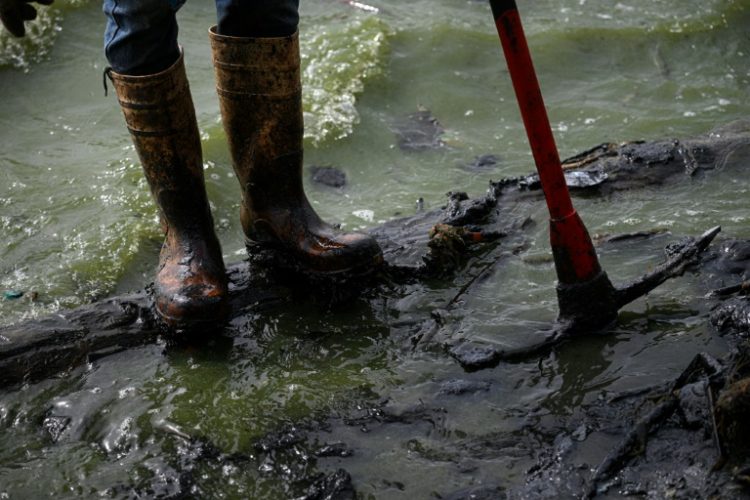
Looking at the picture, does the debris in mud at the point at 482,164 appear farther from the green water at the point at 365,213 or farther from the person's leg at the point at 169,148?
the person's leg at the point at 169,148

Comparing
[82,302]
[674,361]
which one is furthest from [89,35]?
[674,361]

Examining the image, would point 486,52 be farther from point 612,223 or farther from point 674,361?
point 674,361

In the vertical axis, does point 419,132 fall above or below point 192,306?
below

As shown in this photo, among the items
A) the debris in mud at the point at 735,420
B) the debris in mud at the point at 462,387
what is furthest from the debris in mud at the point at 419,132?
the debris in mud at the point at 735,420

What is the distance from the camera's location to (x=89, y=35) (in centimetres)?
581

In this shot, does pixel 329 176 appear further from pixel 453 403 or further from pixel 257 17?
pixel 453 403

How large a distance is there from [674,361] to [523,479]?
0.58 metres

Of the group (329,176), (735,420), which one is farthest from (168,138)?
(329,176)

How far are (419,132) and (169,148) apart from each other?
7.93ft

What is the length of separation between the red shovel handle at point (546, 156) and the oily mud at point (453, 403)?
239 millimetres

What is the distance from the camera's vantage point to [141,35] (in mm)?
2371

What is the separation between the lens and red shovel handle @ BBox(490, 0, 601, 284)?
6.89 feet

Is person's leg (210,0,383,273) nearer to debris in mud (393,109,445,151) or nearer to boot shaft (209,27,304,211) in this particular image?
boot shaft (209,27,304,211)

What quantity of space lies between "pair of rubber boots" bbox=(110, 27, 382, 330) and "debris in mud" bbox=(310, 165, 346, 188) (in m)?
A: 1.60
